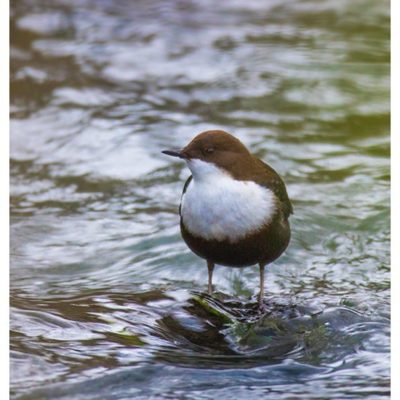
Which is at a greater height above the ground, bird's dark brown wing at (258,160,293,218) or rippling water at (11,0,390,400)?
bird's dark brown wing at (258,160,293,218)

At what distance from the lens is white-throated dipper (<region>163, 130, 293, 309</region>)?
4.32 metres

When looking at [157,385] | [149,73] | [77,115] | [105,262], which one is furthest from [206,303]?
[149,73]

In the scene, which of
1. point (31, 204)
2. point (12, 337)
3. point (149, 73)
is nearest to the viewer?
point (12, 337)

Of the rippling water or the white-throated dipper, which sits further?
the white-throated dipper

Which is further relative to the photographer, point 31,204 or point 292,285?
point 31,204

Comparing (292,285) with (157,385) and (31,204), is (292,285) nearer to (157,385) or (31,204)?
(157,385)

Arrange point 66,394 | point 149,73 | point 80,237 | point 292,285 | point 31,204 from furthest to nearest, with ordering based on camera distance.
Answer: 1. point 149,73
2. point 31,204
3. point 80,237
4. point 292,285
5. point 66,394

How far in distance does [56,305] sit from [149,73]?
194 inches

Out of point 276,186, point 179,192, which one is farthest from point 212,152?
point 179,192

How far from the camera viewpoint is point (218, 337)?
14.4 ft

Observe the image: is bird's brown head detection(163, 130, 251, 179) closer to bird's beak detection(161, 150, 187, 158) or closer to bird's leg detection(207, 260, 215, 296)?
bird's beak detection(161, 150, 187, 158)

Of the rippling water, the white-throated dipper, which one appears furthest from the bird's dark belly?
the rippling water

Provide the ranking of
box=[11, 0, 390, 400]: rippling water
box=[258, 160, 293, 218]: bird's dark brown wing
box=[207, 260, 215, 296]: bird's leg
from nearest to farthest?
box=[11, 0, 390, 400]: rippling water → box=[258, 160, 293, 218]: bird's dark brown wing → box=[207, 260, 215, 296]: bird's leg

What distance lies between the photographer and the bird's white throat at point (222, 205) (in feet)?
14.2
